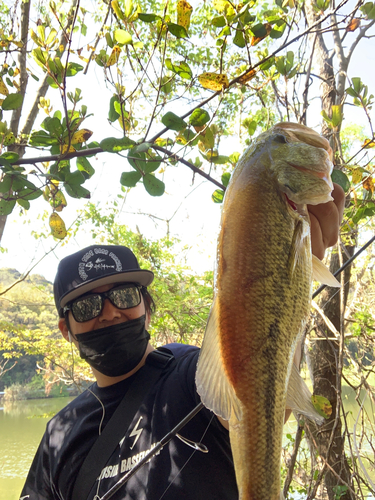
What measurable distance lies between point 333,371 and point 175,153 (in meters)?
3.60

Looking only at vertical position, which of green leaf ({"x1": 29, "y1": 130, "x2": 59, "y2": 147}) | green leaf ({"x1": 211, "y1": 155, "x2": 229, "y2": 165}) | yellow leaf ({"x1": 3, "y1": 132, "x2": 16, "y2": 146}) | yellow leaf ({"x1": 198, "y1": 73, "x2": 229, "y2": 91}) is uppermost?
yellow leaf ({"x1": 198, "y1": 73, "x2": 229, "y2": 91})

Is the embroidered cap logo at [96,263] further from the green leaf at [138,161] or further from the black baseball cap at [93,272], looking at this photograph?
the green leaf at [138,161]

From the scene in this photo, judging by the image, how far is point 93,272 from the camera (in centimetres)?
204

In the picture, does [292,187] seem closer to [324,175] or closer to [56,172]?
[324,175]

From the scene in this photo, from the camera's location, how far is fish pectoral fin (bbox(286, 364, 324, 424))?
0.86 m

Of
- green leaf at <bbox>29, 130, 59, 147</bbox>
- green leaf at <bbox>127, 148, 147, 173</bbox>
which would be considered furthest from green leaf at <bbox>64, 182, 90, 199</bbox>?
green leaf at <bbox>127, 148, 147, 173</bbox>

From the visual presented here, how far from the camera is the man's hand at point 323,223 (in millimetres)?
1144

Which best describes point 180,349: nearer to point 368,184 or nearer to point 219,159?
point 219,159

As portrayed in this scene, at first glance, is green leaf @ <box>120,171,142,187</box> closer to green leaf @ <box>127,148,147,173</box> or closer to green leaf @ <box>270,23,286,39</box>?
green leaf @ <box>127,148,147,173</box>

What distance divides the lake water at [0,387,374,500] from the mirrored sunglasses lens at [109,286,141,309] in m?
6.18

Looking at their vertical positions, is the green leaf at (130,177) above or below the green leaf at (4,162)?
above

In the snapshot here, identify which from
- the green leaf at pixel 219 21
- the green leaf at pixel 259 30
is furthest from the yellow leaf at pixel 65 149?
the green leaf at pixel 259 30

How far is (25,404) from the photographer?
2412 centimetres

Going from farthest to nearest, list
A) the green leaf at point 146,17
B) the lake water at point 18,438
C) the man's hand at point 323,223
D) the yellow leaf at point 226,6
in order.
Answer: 1. the lake water at point 18,438
2. the yellow leaf at point 226,6
3. the green leaf at point 146,17
4. the man's hand at point 323,223
